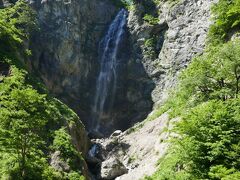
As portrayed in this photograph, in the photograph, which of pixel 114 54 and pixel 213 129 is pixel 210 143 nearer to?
pixel 213 129

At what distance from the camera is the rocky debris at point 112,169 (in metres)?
30.0

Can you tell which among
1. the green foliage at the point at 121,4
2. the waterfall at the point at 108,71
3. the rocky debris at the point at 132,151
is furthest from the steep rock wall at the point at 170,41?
the rocky debris at the point at 132,151

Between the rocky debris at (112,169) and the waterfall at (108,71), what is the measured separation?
15.0m

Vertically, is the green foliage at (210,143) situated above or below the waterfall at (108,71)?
below

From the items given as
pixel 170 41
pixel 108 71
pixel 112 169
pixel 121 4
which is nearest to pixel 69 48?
pixel 108 71

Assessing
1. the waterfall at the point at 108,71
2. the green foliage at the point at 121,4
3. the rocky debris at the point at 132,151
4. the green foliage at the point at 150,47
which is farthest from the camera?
the green foliage at the point at 121,4

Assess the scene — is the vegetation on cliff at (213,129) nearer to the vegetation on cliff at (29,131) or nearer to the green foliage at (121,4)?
the vegetation on cliff at (29,131)

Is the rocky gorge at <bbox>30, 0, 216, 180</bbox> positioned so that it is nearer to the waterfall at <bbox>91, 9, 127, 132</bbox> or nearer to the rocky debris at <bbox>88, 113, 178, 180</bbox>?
the waterfall at <bbox>91, 9, 127, 132</bbox>

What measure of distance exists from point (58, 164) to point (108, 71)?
27.5 metres

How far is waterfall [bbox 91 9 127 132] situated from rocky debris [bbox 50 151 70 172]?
2165 cm

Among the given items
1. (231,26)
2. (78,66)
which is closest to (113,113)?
(78,66)

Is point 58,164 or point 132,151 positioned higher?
point 132,151

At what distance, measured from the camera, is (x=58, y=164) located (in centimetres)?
2342

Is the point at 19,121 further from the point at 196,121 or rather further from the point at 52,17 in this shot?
the point at 52,17
